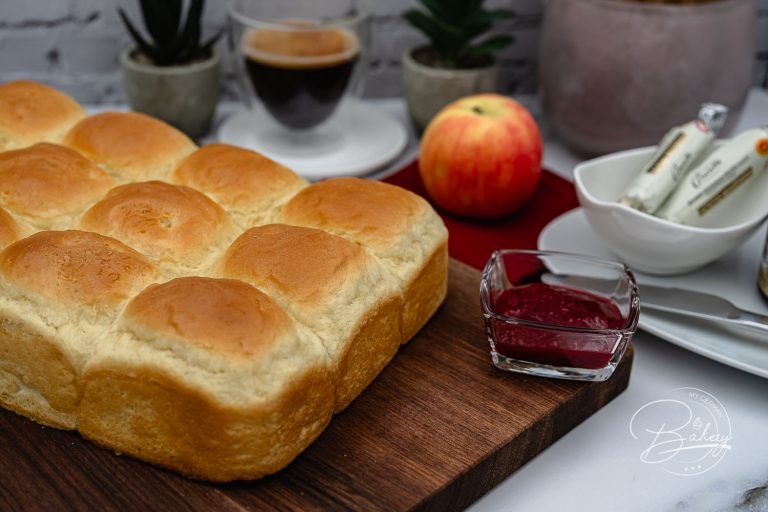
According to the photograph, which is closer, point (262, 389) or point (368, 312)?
point (262, 389)

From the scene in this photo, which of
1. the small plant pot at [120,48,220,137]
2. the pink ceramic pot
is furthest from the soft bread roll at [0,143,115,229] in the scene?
the pink ceramic pot

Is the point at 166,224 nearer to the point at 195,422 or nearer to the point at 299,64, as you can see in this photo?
the point at 195,422

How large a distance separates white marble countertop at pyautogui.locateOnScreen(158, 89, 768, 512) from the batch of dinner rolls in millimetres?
253

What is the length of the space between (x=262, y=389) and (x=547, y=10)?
1168 millimetres

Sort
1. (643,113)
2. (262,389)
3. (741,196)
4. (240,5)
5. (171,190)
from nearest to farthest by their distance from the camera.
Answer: (262,389), (171,190), (741,196), (643,113), (240,5)

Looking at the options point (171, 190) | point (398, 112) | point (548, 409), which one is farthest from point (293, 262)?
point (398, 112)

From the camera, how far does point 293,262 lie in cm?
109

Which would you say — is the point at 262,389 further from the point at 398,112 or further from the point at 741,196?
the point at 398,112

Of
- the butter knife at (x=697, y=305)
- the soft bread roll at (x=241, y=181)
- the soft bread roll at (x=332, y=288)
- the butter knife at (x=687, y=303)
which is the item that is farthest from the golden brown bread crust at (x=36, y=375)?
the butter knife at (x=697, y=305)

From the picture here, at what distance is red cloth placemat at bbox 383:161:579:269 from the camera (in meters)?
1.53

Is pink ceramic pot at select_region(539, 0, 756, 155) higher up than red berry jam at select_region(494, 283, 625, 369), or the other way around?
pink ceramic pot at select_region(539, 0, 756, 155)

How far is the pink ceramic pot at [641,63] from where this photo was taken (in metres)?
1.64

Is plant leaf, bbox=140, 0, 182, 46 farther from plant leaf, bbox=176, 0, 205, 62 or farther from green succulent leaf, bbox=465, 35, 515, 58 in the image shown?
green succulent leaf, bbox=465, 35, 515, 58

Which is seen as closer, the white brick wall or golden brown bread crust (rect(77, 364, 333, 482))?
golden brown bread crust (rect(77, 364, 333, 482))
